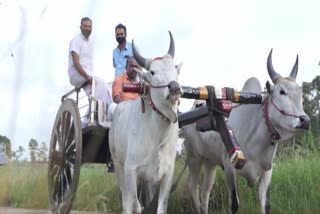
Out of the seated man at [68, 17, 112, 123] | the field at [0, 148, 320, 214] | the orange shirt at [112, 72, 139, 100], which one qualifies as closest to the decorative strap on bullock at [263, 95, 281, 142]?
the field at [0, 148, 320, 214]

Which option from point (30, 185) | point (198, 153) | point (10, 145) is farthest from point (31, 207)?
point (198, 153)

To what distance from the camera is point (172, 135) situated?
16.0 ft

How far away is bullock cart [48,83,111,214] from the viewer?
16.0ft

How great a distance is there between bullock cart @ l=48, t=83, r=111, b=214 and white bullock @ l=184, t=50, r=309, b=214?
1426 mm

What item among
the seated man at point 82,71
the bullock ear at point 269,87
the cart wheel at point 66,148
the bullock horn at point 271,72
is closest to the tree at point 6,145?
the cart wheel at point 66,148

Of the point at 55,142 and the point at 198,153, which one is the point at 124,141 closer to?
the point at 55,142

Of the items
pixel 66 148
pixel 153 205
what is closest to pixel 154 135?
pixel 153 205

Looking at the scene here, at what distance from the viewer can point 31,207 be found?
1.70m

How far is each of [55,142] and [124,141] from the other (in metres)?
0.68

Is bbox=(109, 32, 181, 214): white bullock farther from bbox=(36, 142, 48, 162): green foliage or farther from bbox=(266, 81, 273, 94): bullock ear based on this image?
bbox=(36, 142, 48, 162): green foliage

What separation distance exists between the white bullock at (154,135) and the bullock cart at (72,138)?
428mm

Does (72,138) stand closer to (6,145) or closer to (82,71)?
(82,71)

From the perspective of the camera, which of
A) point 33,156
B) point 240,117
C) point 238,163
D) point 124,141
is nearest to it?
point 33,156

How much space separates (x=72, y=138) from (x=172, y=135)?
0.91 m
